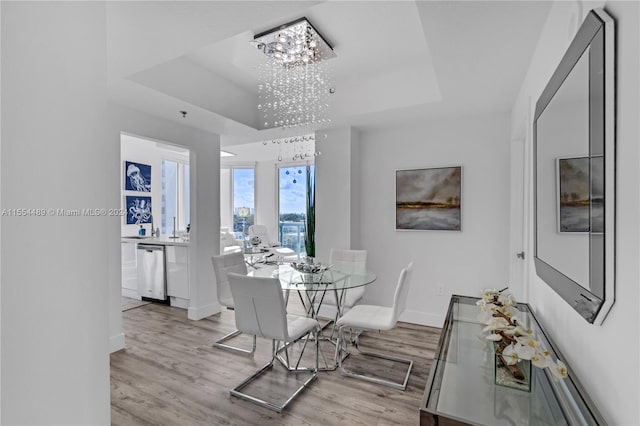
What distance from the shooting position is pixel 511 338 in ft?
4.00

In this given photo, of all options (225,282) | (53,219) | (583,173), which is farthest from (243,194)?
(583,173)

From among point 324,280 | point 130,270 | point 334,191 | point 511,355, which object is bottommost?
point 130,270

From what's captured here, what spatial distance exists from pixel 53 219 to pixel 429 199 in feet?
11.1

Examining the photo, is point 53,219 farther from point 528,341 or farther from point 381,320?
point 381,320

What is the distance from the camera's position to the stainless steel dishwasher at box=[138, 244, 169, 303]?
14.8 ft

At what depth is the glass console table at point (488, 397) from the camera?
96 cm

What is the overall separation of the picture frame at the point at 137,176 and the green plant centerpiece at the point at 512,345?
6.00m

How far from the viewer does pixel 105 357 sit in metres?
1.28

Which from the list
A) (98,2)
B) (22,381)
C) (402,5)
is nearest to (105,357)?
(22,381)

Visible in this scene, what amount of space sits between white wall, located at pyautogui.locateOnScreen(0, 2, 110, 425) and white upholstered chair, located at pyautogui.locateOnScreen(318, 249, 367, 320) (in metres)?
2.26

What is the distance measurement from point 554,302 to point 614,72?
1048mm

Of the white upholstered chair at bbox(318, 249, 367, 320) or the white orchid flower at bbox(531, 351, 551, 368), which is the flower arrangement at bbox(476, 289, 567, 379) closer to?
the white orchid flower at bbox(531, 351, 551, 368)

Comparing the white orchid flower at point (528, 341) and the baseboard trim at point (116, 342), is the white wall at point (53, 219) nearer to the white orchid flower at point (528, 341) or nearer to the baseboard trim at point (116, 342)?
the white orchid flower at point (528, 341)

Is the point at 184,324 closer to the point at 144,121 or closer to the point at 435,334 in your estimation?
the point at 144,121
